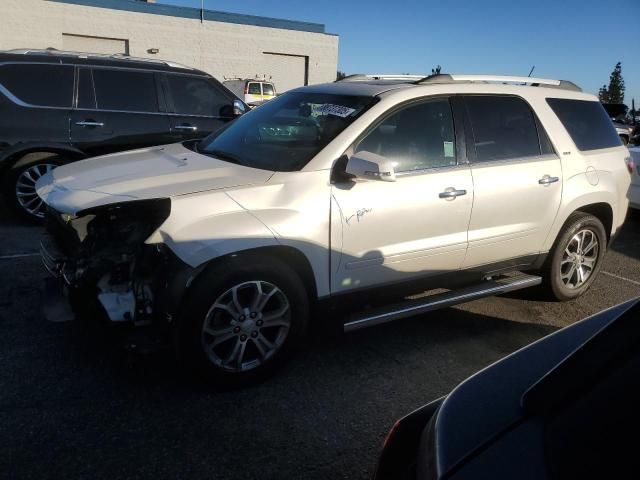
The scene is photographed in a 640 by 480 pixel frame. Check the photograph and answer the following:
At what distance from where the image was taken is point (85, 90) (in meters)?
6.41

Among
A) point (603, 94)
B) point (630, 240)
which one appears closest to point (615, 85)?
point (603, 94)

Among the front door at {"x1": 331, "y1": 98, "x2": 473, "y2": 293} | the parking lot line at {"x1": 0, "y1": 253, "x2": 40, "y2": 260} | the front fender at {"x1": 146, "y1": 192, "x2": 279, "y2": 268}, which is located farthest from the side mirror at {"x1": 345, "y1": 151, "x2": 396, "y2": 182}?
the parking lot line at {"x1": 0, "y1": 253, "x2": 40, "y2": 260}

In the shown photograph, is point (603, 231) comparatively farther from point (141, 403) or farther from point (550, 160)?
point (141, 403)

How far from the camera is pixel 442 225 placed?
3.66m

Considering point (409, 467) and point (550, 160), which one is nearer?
point (409, 467)

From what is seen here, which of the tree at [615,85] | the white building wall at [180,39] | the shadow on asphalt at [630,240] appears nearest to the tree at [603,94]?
the tree at [615,85]

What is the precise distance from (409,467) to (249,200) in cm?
195

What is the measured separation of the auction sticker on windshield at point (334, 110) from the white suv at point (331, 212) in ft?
0.03

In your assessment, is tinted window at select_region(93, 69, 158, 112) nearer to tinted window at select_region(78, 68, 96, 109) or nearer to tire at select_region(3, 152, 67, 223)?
tinted window at select_region(78, 68, 96, 109)

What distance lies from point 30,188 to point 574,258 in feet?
19.1

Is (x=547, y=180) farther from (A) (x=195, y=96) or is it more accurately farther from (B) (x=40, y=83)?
(B) (x=40, y=83)

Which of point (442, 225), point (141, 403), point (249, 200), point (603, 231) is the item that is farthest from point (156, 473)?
point (603, 231)

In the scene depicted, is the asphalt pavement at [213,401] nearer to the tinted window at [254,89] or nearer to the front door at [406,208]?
the front door at [406,208]

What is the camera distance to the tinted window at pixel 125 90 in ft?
21.4
